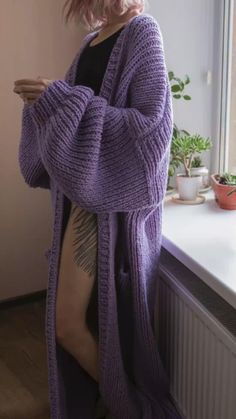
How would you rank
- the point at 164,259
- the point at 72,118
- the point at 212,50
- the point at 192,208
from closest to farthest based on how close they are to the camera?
the point at 72,118 → the point at 164,259 → the point at 192,208 → the point at 212,50

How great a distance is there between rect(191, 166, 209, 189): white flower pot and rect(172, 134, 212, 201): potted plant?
0.04 m

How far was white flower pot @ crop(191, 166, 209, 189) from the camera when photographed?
1.69 meters

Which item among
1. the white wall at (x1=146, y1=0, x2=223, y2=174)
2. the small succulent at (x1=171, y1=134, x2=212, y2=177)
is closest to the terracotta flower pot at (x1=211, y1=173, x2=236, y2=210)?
the small succulent at (x1=171, y1=134, x2=212, y2=177)

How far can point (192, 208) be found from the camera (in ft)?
5.15

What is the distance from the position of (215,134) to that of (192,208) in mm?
378

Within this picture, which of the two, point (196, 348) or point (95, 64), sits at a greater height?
point (95, 64)

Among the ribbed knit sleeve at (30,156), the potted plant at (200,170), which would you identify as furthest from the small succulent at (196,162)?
the ribbed knit sleeve at (30,156)

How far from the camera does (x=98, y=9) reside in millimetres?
1150

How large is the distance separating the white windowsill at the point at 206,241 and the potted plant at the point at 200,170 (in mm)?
88

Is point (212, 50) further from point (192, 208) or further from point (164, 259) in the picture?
point (164, 259)

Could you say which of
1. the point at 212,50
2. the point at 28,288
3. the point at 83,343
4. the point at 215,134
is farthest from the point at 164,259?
the point at 28,288

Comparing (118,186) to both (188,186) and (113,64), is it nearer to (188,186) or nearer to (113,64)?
(113,64)

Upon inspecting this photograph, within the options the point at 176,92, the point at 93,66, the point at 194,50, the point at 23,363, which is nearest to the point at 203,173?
the point at 176,92

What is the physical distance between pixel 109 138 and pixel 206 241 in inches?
17.1
